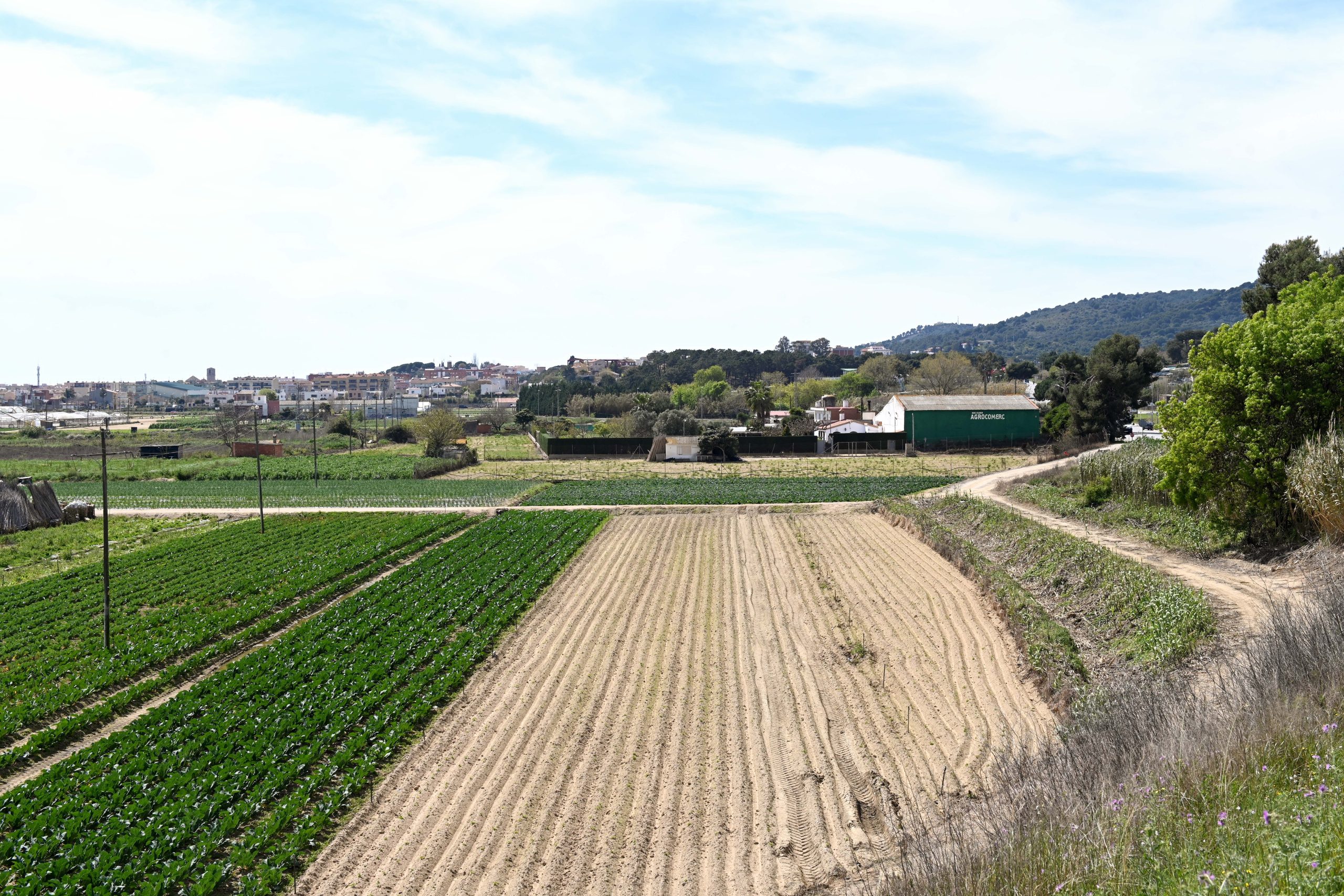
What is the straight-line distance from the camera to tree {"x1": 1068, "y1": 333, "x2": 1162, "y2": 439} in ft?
203

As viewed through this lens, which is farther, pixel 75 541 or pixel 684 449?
pixel 684 449

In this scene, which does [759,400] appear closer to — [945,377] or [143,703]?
[945,377]

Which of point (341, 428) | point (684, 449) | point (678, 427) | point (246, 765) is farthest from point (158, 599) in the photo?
point (341, 428)

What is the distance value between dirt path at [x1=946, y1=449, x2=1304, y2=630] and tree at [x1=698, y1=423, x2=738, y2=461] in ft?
129

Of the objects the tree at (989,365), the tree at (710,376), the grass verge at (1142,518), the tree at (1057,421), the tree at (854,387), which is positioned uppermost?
the tree at (989,365)

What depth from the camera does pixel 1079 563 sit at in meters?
23.0

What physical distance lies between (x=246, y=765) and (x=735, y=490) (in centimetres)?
3873

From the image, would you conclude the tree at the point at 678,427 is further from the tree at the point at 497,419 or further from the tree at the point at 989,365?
the tree at the point at 989,365

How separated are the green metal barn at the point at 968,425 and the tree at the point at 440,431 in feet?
124

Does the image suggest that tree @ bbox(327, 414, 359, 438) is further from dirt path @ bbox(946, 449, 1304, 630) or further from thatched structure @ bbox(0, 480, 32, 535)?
dirt path @ bbox(946, 449, 1304, 630)

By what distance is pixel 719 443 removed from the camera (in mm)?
69250

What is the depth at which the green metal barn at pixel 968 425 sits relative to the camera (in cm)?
7094

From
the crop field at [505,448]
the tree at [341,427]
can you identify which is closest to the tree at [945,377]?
the crop field at [505,448]

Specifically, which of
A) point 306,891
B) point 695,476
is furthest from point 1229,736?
point 695,476
